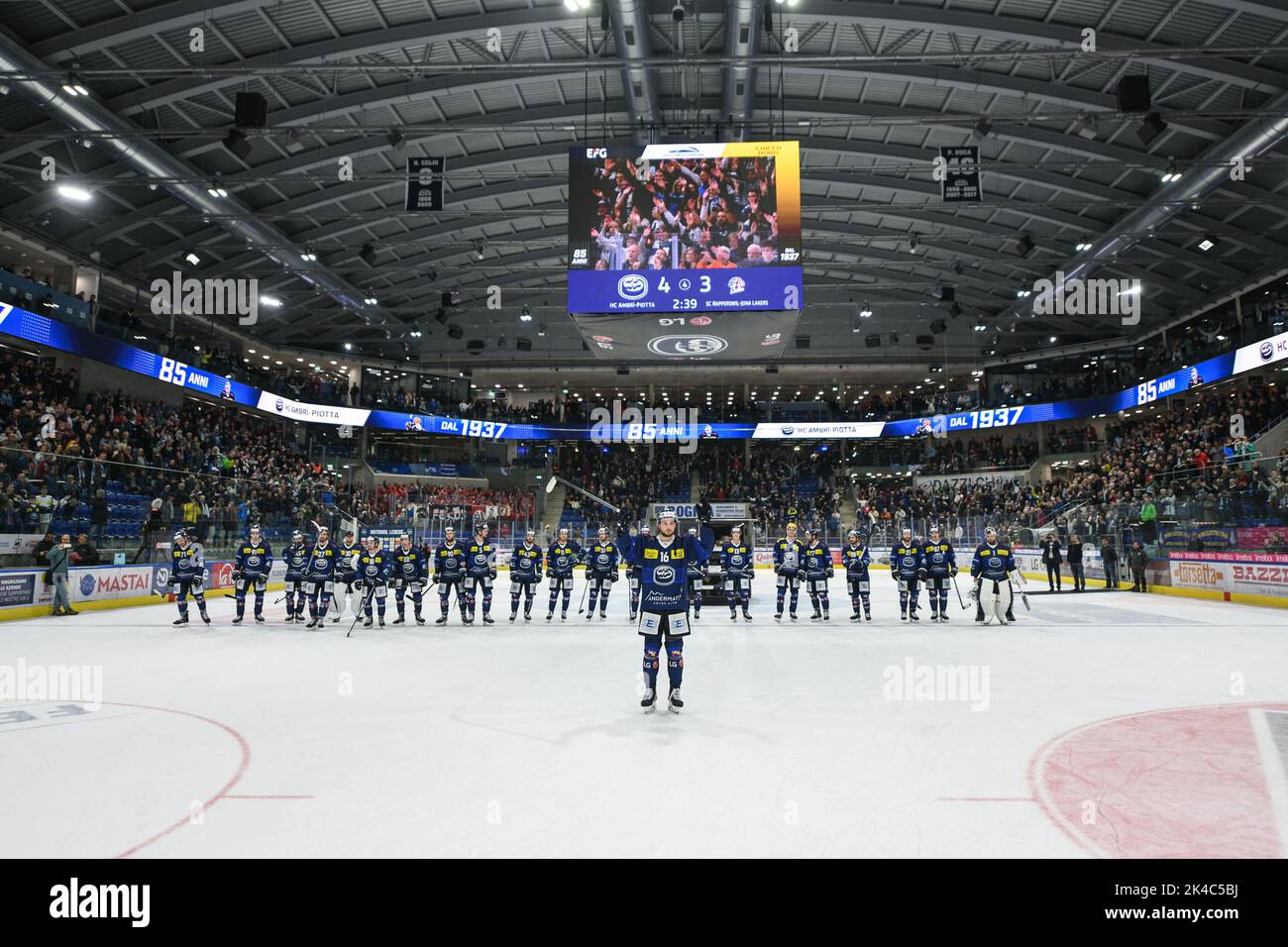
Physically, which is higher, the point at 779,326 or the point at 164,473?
the point at 779,326

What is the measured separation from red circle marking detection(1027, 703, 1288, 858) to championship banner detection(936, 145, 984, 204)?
35.8 feet

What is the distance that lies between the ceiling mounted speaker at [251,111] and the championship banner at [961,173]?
1245cm

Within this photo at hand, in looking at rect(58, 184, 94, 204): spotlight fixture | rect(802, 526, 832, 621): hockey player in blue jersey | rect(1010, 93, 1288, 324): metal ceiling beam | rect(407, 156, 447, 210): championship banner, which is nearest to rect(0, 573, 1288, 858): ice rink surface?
rect(802, 526, 832, 621): hockey player in blue jersey

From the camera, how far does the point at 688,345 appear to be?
1312 cm

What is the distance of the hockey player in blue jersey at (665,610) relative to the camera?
6027 mm

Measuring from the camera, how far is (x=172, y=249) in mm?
23625

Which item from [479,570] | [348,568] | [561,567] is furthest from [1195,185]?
[348,568]

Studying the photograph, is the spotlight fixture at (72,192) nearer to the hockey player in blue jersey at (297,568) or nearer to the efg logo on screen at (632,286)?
the hockey player in blue jersey at (297,568)

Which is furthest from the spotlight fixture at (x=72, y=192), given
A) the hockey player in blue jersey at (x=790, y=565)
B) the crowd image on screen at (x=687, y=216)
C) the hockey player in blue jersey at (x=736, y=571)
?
the hockey player in blue jersey at (x=790, y=565)

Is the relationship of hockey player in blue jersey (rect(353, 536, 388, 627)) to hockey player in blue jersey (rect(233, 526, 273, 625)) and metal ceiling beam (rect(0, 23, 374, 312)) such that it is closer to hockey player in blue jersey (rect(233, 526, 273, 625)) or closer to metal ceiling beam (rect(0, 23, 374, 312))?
hockey player in blue jersey (rect(233, 526, 273, 625))

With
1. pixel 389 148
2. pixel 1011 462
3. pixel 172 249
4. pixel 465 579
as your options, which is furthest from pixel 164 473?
pixel 1011 462

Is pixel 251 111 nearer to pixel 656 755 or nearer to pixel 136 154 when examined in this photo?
pixel 136 154
